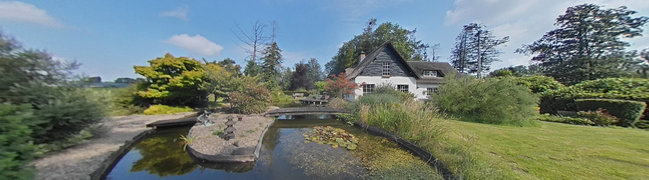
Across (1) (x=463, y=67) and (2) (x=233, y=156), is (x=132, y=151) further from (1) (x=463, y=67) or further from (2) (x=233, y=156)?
(1) (x=463, y=67)

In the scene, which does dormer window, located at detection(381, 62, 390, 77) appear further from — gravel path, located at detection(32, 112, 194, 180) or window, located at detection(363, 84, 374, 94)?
gravel path, located at detection(32, 112, 194, 180)

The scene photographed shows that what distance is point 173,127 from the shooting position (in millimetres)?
7129

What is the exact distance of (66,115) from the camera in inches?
159

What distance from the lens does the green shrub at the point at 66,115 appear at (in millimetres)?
3652

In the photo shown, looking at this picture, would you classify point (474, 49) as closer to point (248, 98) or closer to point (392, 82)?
point (392, 82)

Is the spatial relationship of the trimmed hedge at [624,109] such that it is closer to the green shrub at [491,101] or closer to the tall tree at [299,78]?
the green shrub at [491,101]

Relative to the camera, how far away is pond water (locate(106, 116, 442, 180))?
352 cm

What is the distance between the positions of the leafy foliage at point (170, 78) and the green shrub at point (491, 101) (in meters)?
12.5

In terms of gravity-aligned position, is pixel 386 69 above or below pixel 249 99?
above

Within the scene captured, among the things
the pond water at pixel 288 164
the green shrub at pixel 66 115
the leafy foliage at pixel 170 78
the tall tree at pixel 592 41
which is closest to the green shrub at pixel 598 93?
the pond water at pixel 288 164

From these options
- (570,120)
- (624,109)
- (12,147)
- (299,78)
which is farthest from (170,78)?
(624,109)

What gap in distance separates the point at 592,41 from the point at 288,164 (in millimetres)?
31918

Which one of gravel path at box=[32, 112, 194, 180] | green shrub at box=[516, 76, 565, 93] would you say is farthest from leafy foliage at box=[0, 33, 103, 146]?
green shrub at box=[516, 76, 565, 93]

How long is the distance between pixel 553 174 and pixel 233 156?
18.1 ft
